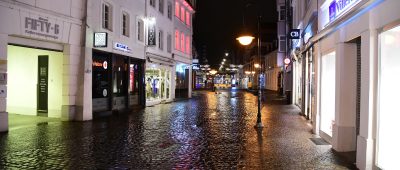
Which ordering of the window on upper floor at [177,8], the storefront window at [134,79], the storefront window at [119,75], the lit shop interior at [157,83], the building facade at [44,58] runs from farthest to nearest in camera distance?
the window on upper floor at [177,8] → the lit shop interior at [157,83] → the storefront window at [134,79] → the storefront window at [119,75] → the building facade at [44,58]

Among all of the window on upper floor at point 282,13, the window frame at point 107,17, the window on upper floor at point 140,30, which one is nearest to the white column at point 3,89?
the window frame at point 107,17

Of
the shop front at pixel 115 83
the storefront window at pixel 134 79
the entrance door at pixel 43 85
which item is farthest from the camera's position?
the storefront window at pixel 134 79

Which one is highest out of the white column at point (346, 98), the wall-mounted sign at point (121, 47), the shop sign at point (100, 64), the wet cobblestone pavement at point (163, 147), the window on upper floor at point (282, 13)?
the window on upper floor at point (282, 13)

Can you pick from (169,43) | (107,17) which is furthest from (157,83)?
(107,17)

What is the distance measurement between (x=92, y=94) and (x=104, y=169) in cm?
1072

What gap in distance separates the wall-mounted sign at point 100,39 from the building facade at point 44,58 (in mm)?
692

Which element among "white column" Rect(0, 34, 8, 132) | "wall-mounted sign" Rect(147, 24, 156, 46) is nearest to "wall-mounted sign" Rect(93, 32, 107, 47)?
"white column" Rect(0, 34, 8, 132)

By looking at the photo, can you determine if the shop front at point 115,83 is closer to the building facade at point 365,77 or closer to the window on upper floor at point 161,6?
the window on upper floor at point 161,6

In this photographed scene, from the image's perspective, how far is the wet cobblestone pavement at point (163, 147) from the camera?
8727 mm

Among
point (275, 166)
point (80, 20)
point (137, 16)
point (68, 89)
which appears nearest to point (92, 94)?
point (68, 89)

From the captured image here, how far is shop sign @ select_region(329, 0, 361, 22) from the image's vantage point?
924 centimetres

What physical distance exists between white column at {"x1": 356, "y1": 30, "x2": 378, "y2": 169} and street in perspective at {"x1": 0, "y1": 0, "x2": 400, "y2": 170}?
0.06 ft

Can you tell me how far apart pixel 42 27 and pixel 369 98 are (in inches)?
448

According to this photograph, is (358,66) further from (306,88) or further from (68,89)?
(68,89)
